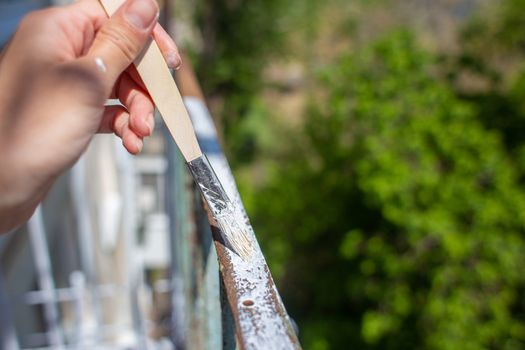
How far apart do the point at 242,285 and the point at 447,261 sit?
3.86m

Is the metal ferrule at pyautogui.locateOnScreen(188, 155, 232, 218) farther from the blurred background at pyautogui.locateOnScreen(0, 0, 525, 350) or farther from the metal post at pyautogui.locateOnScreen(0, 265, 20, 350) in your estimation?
the metal post at pyautogui.locateOnScreen(0, 265, 20, 350)

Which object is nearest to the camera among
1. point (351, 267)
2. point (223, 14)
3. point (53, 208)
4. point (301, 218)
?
point (53, 208)

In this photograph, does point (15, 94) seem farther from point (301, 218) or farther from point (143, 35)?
point (301, 218)

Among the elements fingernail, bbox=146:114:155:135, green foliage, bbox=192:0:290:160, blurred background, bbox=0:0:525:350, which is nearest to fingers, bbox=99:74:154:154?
fingernail, bbox=146:114:155:135

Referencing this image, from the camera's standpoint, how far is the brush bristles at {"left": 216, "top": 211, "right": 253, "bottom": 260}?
0.76 m

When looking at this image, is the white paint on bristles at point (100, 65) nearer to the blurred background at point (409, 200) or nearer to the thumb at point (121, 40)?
the thumb at point (121, 40)

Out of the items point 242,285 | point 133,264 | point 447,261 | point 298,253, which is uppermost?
point 242,285

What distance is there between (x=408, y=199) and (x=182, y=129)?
359cm

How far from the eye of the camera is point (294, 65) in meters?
12.6

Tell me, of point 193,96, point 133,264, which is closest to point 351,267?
point 133,264

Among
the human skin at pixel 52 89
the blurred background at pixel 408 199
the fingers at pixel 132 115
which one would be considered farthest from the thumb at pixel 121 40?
the blurred background at pixel 408 199

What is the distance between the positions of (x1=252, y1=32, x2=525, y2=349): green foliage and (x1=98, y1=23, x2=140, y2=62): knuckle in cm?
355

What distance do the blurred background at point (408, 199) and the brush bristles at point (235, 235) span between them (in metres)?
1.47

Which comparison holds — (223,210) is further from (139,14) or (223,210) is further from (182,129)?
(139,14)
